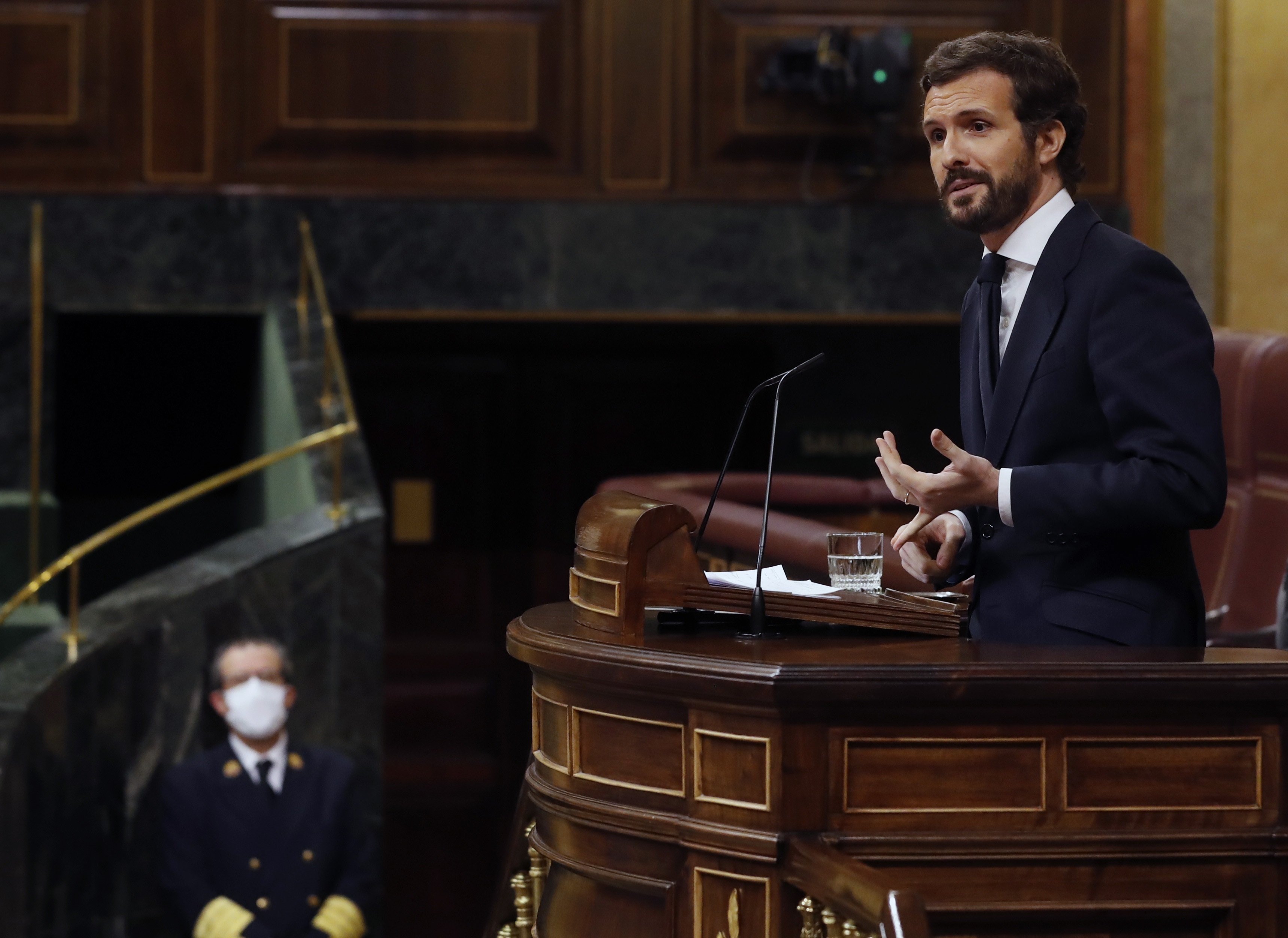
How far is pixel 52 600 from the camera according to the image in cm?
597

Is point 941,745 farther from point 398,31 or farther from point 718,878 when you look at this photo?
point 398,31

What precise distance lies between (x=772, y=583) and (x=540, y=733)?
1.08 feet

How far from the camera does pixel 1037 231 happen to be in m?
1.98

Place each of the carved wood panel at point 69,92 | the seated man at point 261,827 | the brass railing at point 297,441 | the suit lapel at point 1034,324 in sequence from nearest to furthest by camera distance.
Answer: the suit lapel at point 1034,324 → the seated man at point 261,827 → the brass railing at point 297,441 → the carved wood panel at point 69,92

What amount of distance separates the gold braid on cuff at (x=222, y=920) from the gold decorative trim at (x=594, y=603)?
7.95 feet

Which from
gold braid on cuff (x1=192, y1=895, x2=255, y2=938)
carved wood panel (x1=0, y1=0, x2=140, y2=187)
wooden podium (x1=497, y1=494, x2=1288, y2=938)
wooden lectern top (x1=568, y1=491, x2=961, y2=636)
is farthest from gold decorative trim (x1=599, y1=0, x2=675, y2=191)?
wooden podium (x1=497, y1=494, x2=1288, y2=938)

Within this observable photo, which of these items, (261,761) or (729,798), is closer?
(729,798)

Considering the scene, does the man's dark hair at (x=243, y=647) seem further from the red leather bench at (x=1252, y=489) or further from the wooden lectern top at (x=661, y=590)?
the wooden lectern top at (x=661, y=590)

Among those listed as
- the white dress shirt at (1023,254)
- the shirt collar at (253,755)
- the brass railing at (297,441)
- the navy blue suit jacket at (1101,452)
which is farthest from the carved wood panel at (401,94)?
the navy blue suit jacket at (1101,452)

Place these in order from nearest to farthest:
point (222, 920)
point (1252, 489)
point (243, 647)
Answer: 1. point (1252, 489)
2. point (222, 920)
3. point (243, 647)

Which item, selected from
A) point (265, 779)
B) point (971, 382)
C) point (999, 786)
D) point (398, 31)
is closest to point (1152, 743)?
point (999, 786)

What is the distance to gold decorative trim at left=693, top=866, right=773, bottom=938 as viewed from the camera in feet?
5.49

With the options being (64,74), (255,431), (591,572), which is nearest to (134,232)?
(64,74)

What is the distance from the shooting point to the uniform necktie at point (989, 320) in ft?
6.55
